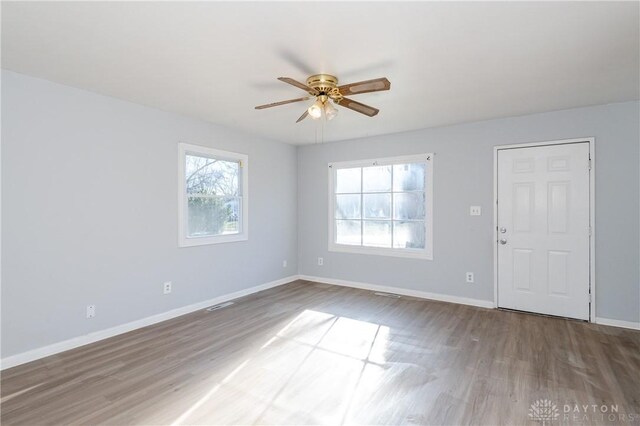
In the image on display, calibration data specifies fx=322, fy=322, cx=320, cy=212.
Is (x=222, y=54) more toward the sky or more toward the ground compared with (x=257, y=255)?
more toward the sky

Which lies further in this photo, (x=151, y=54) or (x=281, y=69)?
(x=281, y=69)

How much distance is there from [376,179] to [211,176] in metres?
2.53

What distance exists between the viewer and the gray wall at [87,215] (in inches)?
106

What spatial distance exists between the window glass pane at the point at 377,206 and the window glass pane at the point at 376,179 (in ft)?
0.37

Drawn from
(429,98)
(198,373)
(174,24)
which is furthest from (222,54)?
(198,373)

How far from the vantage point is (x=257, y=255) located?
5074 mm

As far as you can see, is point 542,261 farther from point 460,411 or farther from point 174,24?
point 174,24

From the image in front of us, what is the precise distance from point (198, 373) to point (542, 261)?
398 cm

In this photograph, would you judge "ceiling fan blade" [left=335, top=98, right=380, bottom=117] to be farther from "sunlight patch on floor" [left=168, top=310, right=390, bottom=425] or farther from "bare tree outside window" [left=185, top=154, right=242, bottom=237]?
"bare tree outside window" [left=185, top=154, right=242, bottom=237]

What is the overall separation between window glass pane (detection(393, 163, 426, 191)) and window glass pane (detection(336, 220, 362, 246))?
0.92 metres

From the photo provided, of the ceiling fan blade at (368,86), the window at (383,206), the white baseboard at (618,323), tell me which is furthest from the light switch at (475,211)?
the ceiling fan blade at (368,86)

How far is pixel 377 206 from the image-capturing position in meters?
5.21

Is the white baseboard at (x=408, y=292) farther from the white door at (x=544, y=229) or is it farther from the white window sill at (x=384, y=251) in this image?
the white window sill at (x=384, y=251)

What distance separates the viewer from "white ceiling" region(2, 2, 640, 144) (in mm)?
1910
